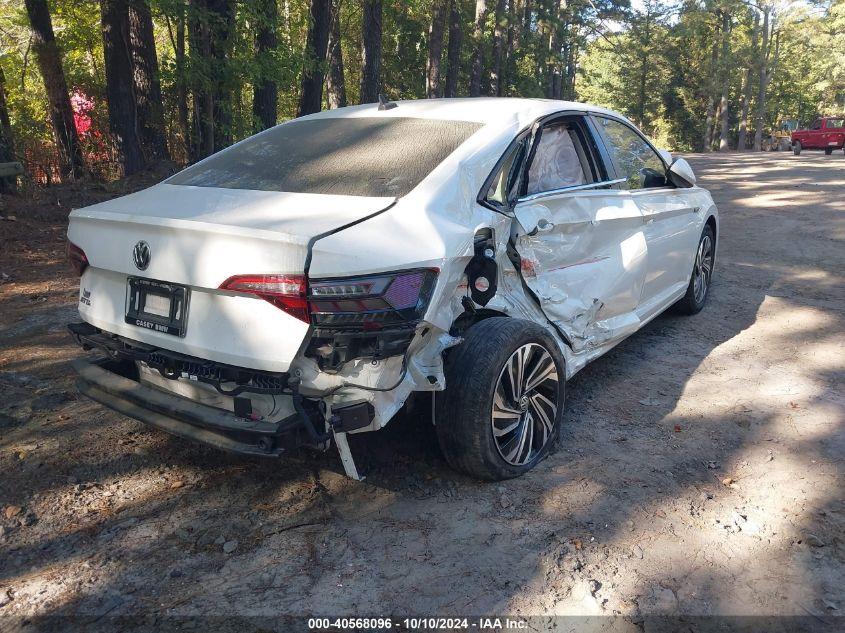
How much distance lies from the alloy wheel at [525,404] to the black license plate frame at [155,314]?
142cm

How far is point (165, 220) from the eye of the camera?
2943 millimetres

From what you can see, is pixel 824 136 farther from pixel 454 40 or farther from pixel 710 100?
pixel 454 40

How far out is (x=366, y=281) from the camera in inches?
104

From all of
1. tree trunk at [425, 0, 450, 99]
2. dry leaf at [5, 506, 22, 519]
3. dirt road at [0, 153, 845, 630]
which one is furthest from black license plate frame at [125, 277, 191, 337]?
tree trunk at [425, 0, 450, 99]

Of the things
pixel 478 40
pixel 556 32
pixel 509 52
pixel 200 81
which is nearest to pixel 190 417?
pixel 200 81

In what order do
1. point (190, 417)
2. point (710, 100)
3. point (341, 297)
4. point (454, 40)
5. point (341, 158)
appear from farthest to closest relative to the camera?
point (710, 100)
point (454, 40)
point (341, 158)
point (190, 417)
point (341, 297)

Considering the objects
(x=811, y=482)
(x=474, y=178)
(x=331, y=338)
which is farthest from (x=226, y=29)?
(x=811, y=482)

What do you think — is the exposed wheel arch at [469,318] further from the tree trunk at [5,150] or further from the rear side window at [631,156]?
the tree trunk at [5,150]

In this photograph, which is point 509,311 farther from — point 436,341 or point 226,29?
point 226,29

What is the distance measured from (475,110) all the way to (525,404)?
1.66m

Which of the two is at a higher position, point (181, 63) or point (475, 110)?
point (181, 63)

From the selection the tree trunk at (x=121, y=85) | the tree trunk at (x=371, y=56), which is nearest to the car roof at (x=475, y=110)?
the tree trunk at (x=121, y=85)

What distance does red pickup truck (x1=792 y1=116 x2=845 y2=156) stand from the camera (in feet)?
107

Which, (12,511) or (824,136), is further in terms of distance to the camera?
(824,136)
